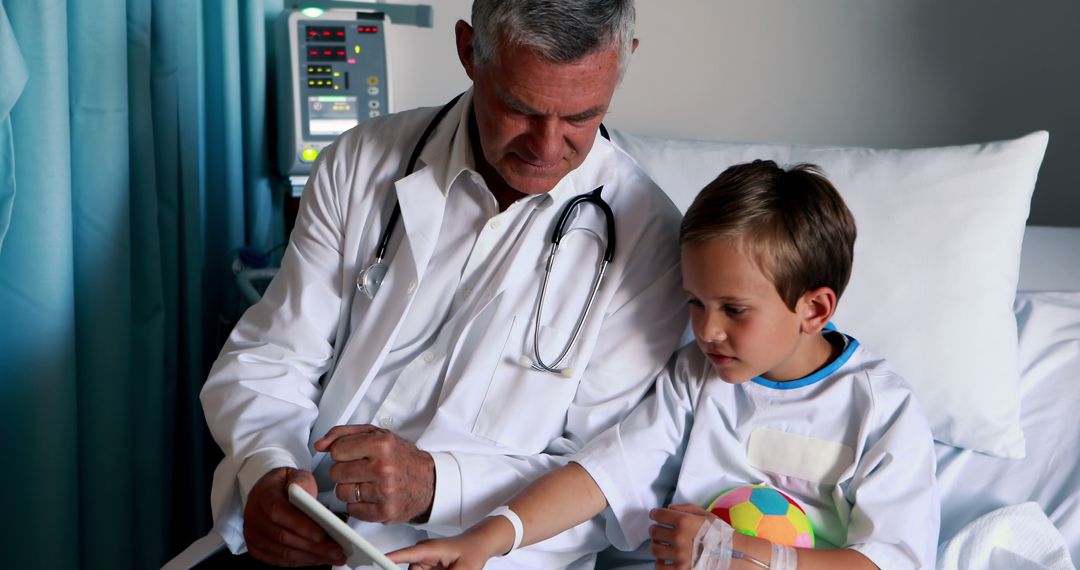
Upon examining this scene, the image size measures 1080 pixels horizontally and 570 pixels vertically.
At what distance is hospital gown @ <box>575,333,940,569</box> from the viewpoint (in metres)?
1.40

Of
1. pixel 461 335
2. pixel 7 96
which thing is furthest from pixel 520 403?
pixel 7 96

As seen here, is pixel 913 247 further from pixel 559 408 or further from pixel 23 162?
pixel 23 162

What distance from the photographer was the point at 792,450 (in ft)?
4.84

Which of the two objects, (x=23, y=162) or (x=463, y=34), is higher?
(x=463, y=34)

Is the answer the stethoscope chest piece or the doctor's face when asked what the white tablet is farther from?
the doctor's face

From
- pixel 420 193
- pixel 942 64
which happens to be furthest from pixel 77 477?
pixel 942 64

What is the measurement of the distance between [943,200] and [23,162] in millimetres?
1638

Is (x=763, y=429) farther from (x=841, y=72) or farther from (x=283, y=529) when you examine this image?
(x=841, y=72)

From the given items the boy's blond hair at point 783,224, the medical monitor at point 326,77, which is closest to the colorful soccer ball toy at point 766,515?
the boy's blond hair at point 783,224

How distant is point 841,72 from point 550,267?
134cm

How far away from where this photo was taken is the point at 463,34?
5.07 feet

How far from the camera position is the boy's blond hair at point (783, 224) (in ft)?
4.64

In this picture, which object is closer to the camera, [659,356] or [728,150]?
[659,356]

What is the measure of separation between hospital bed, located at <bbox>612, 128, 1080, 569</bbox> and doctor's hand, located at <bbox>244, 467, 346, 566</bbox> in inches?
37.3
